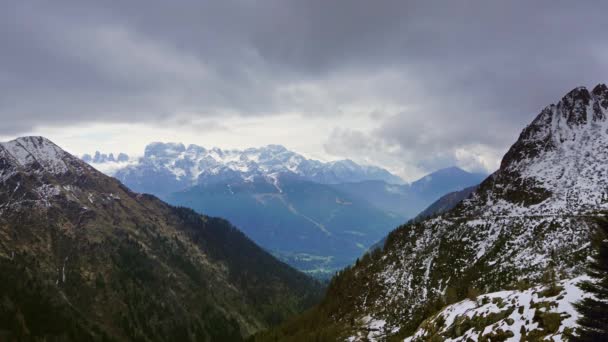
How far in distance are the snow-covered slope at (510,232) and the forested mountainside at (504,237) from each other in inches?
11.5

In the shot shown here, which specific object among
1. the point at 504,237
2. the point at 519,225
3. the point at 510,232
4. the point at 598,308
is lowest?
the point at 598,308

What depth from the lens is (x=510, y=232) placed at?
4360 inches

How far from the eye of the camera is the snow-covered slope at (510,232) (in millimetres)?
97500

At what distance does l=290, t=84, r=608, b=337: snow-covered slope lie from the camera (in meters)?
97.5

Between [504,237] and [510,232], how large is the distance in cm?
230

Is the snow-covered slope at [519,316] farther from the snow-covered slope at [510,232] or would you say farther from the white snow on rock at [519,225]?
the white snow on rock at [519,225]

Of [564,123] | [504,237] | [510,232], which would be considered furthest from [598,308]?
[564,123]

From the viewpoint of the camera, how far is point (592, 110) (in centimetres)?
14288

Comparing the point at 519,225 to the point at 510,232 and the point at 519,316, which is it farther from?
the point at 519,316

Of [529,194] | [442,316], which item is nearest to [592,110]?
[529,194]

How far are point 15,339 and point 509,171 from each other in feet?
803

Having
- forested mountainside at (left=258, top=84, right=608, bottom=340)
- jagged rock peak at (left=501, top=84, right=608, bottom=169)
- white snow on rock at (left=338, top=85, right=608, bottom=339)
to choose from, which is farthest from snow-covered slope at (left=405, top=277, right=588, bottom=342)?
jagged rock peak at (left=501, top=84, right=608, bottom=169)

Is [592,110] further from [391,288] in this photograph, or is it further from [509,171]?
[391,288]

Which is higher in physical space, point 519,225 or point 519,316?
point 519,225
